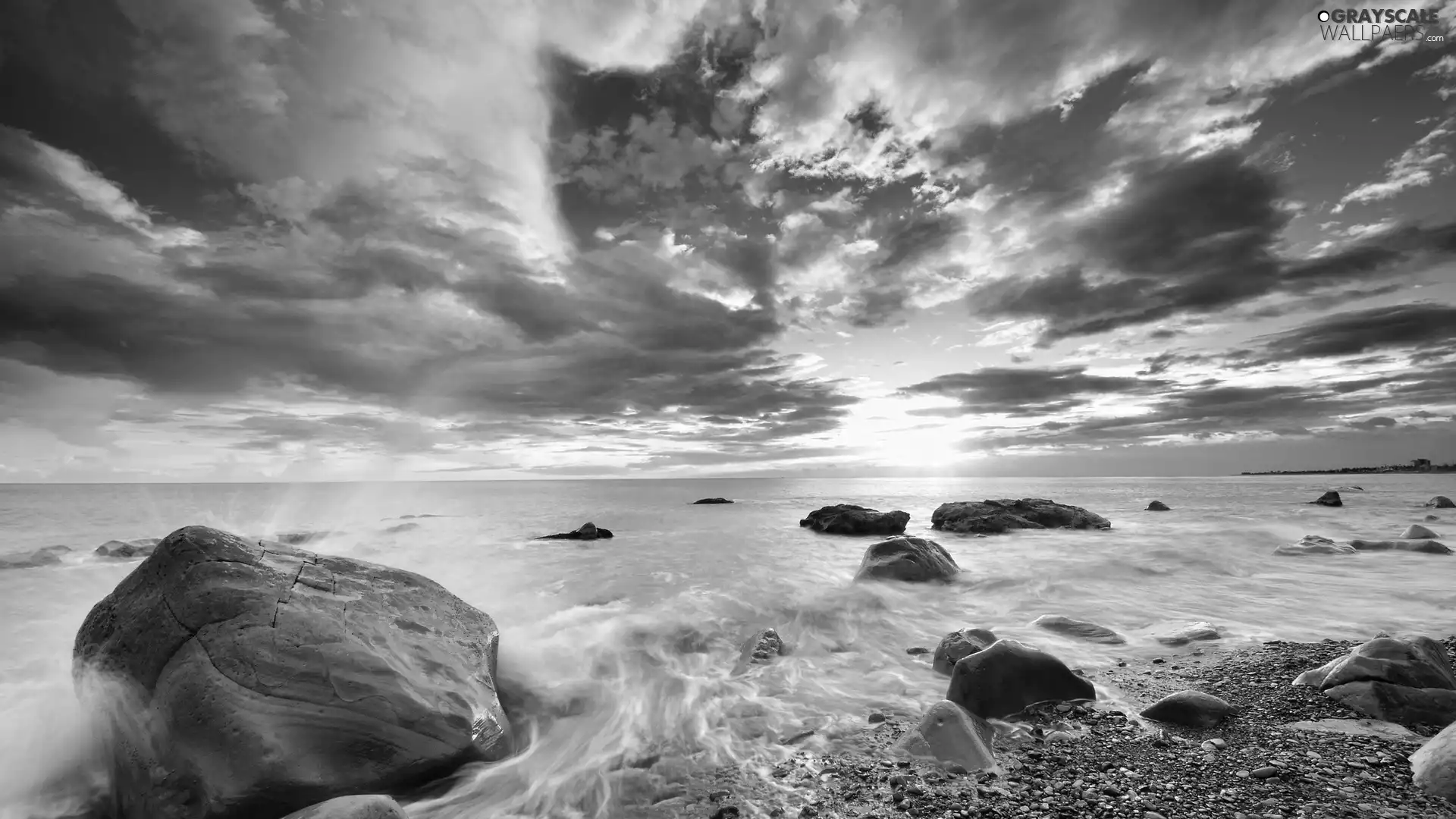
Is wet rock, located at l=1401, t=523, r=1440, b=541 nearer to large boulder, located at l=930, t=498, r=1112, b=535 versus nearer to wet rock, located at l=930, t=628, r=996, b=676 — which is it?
large boulder, located at l=930, t=498, r=1112, b=535

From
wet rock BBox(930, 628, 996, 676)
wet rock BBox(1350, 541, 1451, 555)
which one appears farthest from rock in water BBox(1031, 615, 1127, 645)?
wet rock BBox(1350, 541, 1451, 555)

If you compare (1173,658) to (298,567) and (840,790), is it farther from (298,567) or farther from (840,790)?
(298,567)

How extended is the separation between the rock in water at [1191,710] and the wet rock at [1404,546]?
18.4 meters

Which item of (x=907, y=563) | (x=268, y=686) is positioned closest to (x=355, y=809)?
(x=268, y=686)

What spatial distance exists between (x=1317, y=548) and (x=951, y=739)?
1990 cm

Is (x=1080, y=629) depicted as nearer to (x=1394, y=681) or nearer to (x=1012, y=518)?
(x=1394, y=681)

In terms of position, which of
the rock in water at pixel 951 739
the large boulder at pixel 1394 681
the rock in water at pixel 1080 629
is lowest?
the rock in water at pixel 1080 629

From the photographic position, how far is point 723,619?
10570mm

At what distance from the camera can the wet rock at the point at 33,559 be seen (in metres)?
17.5

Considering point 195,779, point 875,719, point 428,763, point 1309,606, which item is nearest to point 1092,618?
point 1309,606

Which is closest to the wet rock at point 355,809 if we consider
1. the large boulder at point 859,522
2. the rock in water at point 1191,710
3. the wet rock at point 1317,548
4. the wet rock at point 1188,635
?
the rock in water at point 1191,710

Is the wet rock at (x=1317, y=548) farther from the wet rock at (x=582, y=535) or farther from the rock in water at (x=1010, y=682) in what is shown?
the wet rock at (x=582, y=535)

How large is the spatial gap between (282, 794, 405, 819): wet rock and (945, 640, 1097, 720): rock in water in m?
5.03

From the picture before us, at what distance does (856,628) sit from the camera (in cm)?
943
